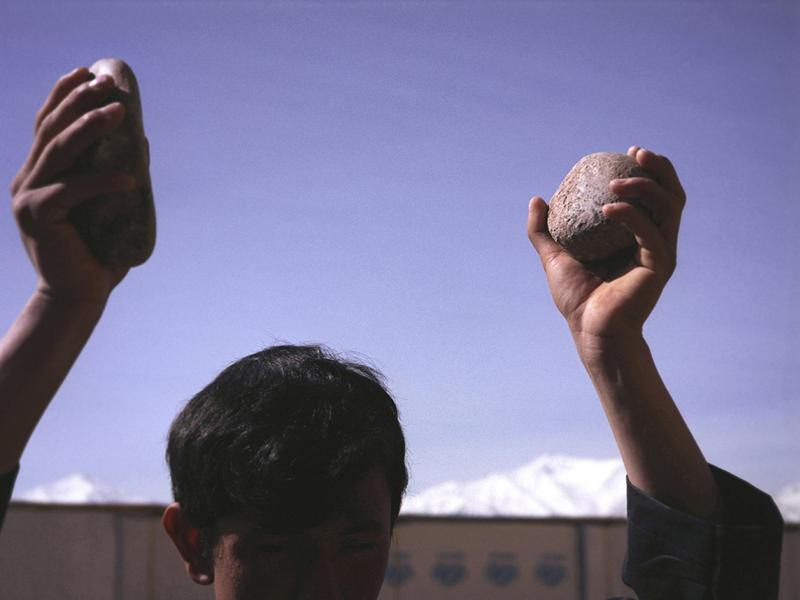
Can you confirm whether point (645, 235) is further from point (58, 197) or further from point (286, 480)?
point (58, 197)

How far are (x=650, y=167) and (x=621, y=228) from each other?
133mm

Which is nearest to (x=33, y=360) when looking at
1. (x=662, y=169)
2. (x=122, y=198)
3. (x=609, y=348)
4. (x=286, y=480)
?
(x=122, y=198)

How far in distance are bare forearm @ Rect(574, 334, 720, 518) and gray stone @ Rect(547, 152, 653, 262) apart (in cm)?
20

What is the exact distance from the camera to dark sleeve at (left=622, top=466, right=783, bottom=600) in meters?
1.82

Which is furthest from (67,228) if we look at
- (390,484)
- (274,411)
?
(390,484)

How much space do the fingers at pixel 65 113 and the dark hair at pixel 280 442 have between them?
703mm

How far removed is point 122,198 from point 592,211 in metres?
0.91

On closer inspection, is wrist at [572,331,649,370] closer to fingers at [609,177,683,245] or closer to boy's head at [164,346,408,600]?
fingers at [609,177,683,245]

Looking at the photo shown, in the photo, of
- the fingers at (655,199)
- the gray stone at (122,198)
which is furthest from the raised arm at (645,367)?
the gray stone at (122,198)

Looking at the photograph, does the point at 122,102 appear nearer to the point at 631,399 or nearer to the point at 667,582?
the point at 631,399

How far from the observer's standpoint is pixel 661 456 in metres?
1.82

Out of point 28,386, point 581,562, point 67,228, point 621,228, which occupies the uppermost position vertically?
point 621,228

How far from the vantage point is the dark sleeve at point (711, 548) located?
182 cm

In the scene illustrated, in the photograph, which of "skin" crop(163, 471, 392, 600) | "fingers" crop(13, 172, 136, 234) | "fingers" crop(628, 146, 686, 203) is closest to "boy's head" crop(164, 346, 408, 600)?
"skin" crop(163, 471, 392, 600)
